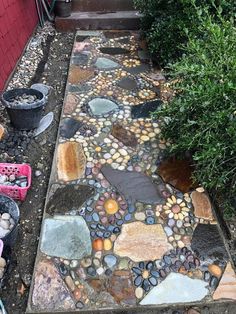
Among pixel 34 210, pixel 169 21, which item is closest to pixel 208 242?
pixel 34 210

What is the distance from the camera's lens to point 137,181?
8.54 ft

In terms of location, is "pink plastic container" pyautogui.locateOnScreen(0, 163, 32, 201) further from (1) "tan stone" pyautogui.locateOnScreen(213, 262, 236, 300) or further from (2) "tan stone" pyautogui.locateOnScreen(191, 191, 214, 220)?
(1) "tan stone" pyautogui.locateOnScreen(213, 262, 236, 300)

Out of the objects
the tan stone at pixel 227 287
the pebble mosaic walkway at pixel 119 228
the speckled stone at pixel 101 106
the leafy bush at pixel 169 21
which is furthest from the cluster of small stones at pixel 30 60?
the tan stone at pixel 227 287

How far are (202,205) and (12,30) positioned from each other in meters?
3.04

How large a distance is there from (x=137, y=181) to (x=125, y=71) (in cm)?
192

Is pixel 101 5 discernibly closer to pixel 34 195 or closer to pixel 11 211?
pixel 34 195

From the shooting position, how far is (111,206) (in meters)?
2.41

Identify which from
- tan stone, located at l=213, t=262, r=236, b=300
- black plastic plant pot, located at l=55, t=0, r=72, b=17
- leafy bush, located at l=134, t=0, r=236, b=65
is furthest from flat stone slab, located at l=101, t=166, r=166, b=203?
black plastic plant pot, located at l=55, t=0, r=72, b=17

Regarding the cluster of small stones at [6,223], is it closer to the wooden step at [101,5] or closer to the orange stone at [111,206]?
the orange stone at [111,206]

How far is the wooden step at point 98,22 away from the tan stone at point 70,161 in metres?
2.91

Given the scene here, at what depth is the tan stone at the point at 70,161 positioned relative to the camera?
2.63 m

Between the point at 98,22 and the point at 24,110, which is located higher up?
the point at 24,110

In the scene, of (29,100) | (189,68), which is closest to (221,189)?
(189,68)

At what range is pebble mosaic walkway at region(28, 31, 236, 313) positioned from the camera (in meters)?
1.95
